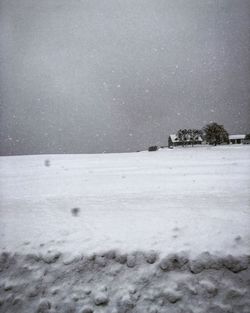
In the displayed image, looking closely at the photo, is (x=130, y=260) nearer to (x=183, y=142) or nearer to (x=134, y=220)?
(x=134, y=220)

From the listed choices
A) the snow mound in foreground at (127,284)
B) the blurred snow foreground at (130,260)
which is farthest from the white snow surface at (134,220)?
the snow mound in foreground at (127,284)

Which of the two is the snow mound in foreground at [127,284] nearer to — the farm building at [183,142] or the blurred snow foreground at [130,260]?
the blurred snow foreground at [130,260]

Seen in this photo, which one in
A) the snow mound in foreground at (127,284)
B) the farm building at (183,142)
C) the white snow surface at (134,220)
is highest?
the farm building at (183,142)

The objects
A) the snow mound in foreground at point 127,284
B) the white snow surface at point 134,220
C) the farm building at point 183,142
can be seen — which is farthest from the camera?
the farm building at point 183,142

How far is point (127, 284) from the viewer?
12.8 ft

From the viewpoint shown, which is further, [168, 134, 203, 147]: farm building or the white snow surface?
[168, 134, 203, 147]: farm building

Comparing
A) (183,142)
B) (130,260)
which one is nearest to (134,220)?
(130,260)

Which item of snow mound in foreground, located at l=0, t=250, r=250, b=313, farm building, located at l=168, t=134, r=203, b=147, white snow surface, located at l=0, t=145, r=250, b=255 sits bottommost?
snow mound in foreground, located at l=0, t=250, r=250, b=313

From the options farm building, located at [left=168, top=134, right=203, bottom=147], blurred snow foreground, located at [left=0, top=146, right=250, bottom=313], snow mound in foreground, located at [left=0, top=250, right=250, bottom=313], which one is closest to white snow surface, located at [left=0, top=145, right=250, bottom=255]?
blurred snow foreground, located at [left=0, top=146, right=250, bottom=313]

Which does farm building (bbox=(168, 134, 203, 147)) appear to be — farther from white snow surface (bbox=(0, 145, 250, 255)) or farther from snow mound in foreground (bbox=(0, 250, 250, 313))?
snow mound in foreground (bbox=(0, 250, 250, 313))

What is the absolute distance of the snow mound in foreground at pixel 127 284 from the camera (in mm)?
3650

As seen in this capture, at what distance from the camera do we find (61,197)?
8055 millimetres

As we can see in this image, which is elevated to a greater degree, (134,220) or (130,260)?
(134,220)

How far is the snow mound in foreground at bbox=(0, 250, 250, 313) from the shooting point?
3650mm
